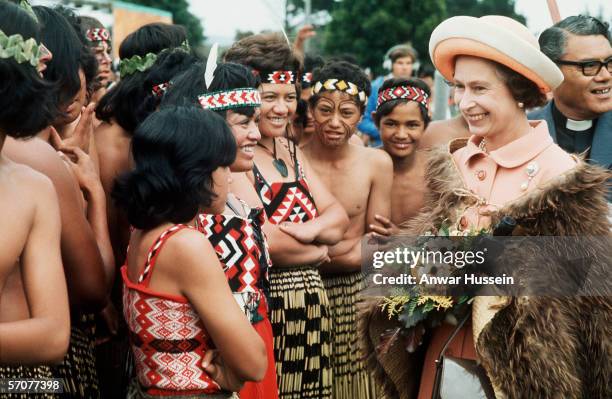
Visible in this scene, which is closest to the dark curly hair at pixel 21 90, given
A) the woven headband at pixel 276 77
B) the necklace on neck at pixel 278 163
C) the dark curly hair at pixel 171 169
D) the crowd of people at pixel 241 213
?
the crowd of people at pixel 241 213

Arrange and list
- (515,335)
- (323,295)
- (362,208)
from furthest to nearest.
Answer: (362,208), (323,295), (515,335)


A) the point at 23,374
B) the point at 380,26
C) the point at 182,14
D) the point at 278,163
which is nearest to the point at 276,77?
the point at 278,163

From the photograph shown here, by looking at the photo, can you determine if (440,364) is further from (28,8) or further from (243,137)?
(28,8)

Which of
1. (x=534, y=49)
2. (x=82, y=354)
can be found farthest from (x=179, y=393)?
(x=534, y=49)

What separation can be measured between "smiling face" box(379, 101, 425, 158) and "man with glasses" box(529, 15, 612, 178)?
1213 millimetres

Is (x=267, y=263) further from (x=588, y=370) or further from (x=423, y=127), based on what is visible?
(x=423, y=127)

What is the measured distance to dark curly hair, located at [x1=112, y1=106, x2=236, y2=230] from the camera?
3.05 m

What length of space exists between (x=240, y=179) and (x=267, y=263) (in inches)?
35.4

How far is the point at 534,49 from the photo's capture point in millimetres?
3553

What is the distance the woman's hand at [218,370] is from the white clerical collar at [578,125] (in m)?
3.13

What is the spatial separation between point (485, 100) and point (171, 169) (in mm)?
1407

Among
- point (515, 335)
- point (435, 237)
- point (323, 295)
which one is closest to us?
point (515, 335)

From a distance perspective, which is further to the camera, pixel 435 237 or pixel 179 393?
pixel 435 237

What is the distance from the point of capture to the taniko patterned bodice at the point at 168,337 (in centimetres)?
300
